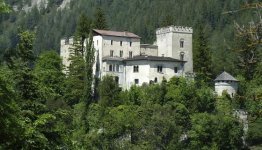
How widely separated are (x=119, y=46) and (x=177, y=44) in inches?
292

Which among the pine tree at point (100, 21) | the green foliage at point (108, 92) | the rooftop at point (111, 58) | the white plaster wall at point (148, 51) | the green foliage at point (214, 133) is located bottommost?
the green foliage at point (214, 133)

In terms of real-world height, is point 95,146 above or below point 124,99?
below

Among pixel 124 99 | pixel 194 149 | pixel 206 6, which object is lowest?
pixel 194 149

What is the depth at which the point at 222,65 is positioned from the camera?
86438mm

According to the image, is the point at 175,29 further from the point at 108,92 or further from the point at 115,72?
the point at 108,92

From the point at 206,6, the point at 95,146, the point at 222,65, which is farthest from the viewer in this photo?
the point at 206,6

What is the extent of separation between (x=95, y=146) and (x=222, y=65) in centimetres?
3463

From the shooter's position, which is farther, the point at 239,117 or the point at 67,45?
the point at 67,45

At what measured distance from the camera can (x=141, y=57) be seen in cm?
7056

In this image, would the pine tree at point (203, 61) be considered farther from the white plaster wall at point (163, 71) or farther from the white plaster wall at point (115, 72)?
the white plaster wall at point (115, 72)

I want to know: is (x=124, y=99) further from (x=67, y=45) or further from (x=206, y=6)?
(x=206, y=6)

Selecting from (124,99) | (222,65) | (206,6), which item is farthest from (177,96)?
(206,6)

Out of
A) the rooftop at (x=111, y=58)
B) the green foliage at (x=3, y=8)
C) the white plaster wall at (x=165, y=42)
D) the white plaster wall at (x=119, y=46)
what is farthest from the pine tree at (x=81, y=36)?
the green foliage at (x=3, y=8)

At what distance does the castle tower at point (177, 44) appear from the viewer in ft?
240
